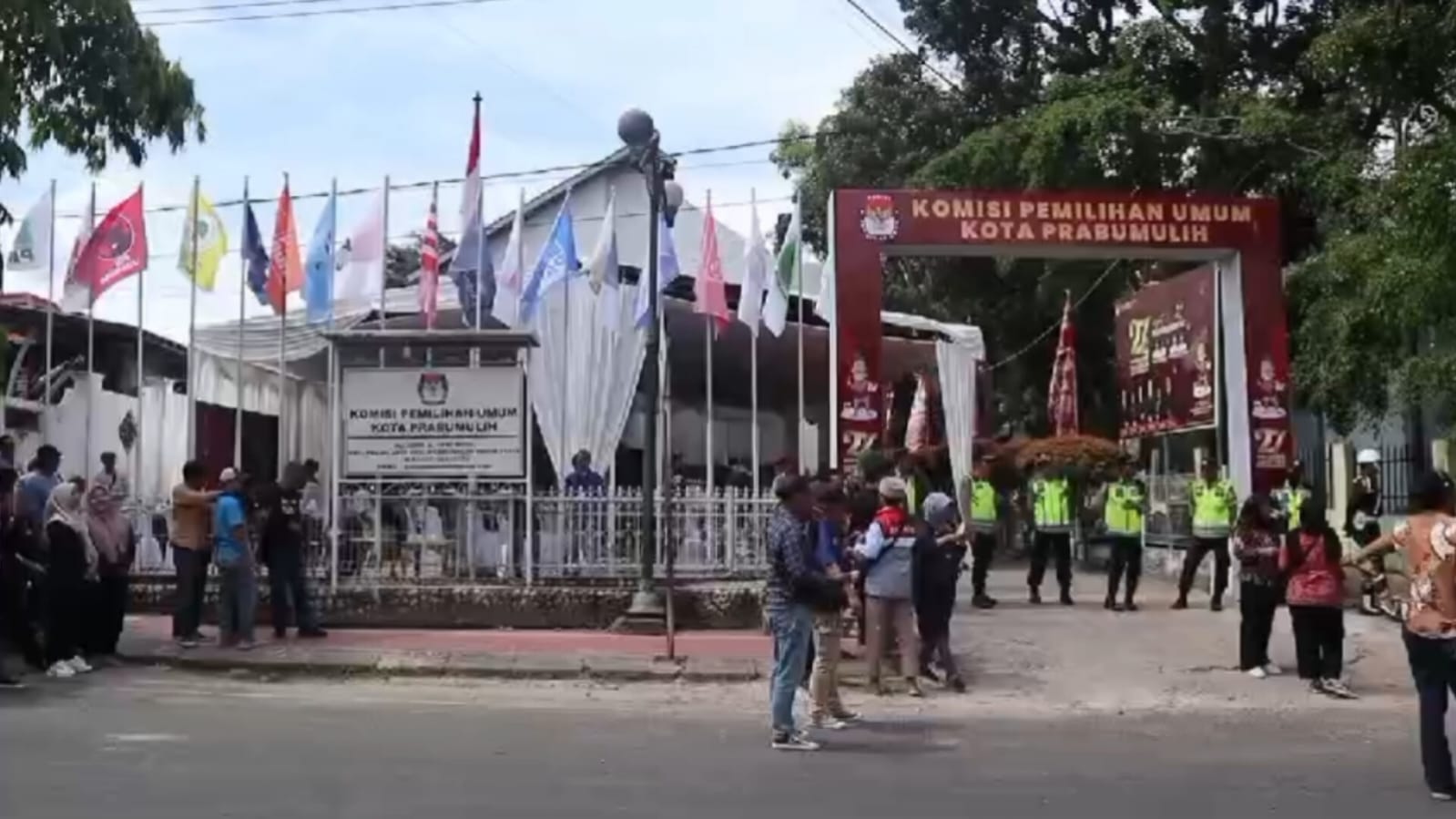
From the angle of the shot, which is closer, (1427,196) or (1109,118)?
(1427,196)

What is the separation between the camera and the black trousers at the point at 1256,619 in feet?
45.0

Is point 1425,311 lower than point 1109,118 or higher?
lower

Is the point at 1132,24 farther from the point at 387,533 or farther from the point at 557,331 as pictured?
the point at 387,533

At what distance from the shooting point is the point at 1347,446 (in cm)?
1995

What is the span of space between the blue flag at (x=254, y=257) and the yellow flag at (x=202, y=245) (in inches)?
12.5

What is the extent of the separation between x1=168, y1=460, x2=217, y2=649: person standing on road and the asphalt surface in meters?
1.19

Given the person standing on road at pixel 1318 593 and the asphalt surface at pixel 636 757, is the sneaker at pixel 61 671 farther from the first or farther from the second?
the person standing on road at pixel 1318 593

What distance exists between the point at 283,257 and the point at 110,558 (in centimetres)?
561

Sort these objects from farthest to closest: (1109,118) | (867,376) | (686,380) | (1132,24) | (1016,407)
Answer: (1016,407) → (686,380) → (1132,24) → (1109,118) → (867,376)

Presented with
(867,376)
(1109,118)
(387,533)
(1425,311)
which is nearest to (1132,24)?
(1109,118)

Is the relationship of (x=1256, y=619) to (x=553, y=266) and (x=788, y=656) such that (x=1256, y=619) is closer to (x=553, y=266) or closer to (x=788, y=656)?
(x=788, y=656)

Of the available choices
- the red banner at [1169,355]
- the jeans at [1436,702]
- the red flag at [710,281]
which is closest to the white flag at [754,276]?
the red flag at [710,281]

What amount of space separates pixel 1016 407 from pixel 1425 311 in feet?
71.6

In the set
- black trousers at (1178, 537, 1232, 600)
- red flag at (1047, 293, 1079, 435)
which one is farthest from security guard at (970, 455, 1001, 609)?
red flag at (1047, 293, 1079, 435)
